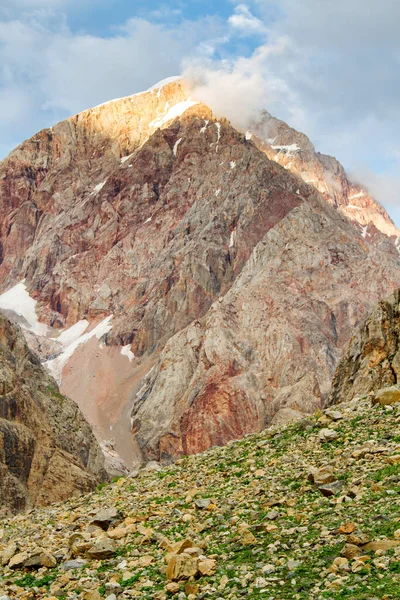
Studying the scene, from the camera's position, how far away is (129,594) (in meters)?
11.0

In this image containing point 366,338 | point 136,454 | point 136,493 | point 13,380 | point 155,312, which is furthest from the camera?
point 155,312

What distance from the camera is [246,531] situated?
41.7 feet

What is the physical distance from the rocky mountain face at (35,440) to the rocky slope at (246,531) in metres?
22.6

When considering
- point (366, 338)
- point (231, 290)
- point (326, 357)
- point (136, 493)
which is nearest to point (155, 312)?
point (231, 290)

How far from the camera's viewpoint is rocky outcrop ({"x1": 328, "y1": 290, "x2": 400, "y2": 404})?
34.2 m

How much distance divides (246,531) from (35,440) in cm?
3707

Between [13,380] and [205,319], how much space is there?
115797 mm

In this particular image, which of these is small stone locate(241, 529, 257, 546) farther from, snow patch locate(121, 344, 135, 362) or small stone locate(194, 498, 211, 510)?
snow patch locate(121, 344, 135, 362)

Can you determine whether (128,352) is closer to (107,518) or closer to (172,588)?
(107,518)

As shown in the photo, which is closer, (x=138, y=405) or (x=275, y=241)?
(x=138, y=405)

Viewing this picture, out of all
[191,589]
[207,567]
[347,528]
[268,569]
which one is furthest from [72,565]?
[347,528]

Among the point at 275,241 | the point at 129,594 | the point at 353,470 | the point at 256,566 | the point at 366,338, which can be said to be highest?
the point at 275,241

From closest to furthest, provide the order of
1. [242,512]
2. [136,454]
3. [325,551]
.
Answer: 1. [325,551]
2. [242,512]
3. [136,454]

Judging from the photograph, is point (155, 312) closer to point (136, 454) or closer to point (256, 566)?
point (136, 454)
